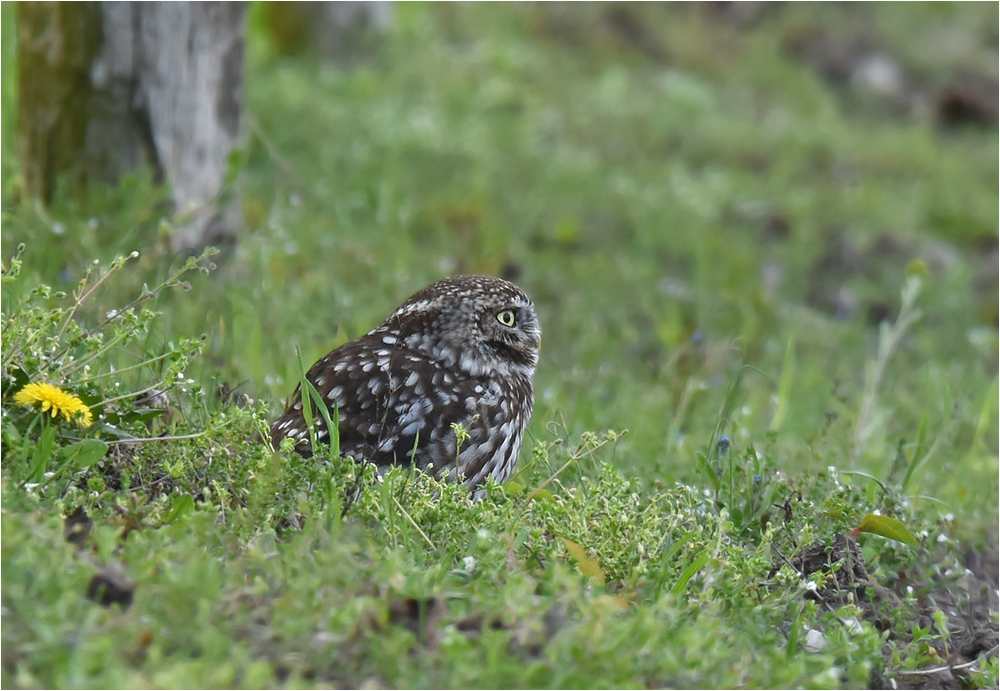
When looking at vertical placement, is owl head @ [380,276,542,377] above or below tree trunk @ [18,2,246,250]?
below

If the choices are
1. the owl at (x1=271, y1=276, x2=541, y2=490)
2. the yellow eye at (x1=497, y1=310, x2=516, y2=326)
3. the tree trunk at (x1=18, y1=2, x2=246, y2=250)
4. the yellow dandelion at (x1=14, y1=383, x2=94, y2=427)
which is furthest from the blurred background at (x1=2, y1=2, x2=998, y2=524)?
A: the yellow dandelion at (x1=14, y1=383, x2=94, y2=427)

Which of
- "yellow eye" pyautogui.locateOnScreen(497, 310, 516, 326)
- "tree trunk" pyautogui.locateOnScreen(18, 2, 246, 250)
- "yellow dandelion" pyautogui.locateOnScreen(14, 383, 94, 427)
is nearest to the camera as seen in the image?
"yellow dandelion" pyautogui.locateOnScreen(14, 383, 94, 427)

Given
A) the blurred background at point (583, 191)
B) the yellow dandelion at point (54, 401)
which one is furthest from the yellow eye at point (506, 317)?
the yellow dandelion at point (54, 401)

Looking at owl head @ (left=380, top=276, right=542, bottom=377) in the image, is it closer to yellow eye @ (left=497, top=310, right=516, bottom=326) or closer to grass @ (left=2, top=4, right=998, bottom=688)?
yellow eye @ (left=497, top=310, right=516, bottom=326)

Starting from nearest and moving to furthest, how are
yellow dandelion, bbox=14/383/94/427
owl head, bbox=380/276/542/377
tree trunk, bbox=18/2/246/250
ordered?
yellow dandelion, bbox=14/383/94/427 < owl head, bbox=380/276/542/377 < tree trunk, bbox=18/2/246/250

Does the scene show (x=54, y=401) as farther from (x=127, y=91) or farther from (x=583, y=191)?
(x=583, y=191)

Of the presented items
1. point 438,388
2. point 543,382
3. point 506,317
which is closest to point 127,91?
point 543,382

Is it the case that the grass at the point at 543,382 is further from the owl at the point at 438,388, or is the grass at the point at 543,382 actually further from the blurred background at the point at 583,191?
the owl at the point at 438,388

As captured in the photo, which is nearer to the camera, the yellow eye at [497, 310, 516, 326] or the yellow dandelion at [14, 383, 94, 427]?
the yellow dandelion at [14, 383, 94, 427]
